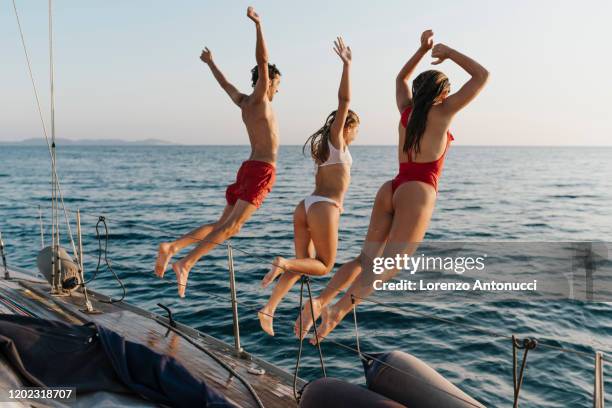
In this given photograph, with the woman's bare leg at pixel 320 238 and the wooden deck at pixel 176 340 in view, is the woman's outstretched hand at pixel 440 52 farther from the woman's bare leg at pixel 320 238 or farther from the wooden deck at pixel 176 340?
the wooden deck at pixel 176 340

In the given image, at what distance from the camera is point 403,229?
3664mm

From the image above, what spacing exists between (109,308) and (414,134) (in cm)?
340

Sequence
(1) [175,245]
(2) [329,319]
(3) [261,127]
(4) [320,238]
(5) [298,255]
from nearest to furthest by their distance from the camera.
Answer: (2) [329,319] < (4) [320,238] < (5) [298,255] < (3) [261,127] < (1) [175,245]

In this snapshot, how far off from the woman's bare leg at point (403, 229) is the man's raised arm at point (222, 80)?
1.74 metres

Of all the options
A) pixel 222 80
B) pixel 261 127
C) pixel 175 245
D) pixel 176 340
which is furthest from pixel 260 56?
pixel 176 340

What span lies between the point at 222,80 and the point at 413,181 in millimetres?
2146

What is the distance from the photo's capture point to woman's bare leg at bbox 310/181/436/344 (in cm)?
366

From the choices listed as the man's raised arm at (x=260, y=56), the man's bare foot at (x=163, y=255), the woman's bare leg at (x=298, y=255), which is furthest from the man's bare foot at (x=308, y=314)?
the man's raised arm at (x=260, y=56)

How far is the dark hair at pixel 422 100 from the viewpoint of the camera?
11.8ft

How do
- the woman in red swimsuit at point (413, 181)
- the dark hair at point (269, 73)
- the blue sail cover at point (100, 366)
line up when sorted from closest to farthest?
the blue sail cover at point (100, 366)
the woman in red swimsuit at point (413, 181)
the dark hair at point (269, 73)

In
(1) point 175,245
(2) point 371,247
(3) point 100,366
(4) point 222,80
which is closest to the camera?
(3) point 100,366

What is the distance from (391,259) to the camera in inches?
146

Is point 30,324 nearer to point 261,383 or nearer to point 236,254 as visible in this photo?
point 261,383

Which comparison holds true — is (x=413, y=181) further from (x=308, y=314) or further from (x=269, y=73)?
(x=269, y=73)
